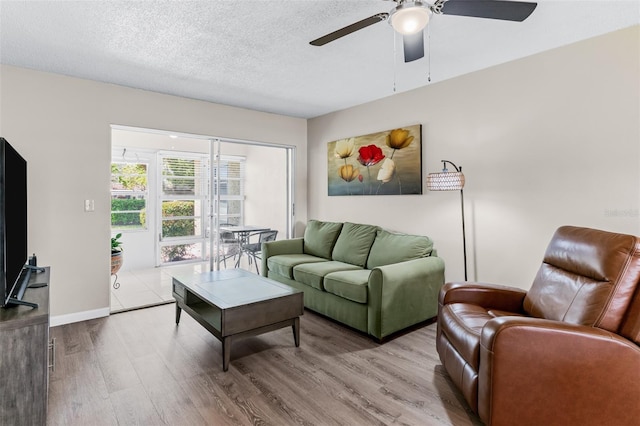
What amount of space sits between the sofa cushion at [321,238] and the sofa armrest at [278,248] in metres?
0.10

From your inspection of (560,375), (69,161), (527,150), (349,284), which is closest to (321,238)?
(349,284)

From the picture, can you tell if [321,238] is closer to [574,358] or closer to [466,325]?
[466,325]

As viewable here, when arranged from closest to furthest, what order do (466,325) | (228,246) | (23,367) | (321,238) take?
1. (23,367)
2. (466,325)
3. (321,238)
4. (228,246)

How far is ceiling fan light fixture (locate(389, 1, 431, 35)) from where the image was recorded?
165cm

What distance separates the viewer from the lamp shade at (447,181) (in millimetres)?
3035

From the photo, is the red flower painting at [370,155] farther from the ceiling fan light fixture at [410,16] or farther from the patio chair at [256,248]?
the ceiling fan light fixture at [410,16]

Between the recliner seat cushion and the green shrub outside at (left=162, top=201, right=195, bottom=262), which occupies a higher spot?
the green shrub outside at (left=162, top=201, right=195, bottom=262)

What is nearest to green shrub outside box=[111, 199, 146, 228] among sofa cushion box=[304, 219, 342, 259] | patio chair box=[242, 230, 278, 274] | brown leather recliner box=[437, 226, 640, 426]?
patio chair box=[242, 230, 278, 274]

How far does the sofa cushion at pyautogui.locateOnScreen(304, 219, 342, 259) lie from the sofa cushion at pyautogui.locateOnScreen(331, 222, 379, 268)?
11 cm

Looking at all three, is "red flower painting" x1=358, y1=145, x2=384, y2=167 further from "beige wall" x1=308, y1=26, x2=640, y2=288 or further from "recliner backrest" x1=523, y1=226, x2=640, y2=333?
"recliner backrest" x1=523, y1=226, x2=640, y2=333

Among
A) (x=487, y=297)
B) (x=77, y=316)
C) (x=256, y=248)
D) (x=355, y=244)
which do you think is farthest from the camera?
(x=256, y=248)

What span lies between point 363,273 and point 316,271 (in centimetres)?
50

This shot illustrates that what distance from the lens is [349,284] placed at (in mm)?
3057

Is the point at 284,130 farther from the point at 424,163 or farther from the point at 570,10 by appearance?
the point at 570,10
